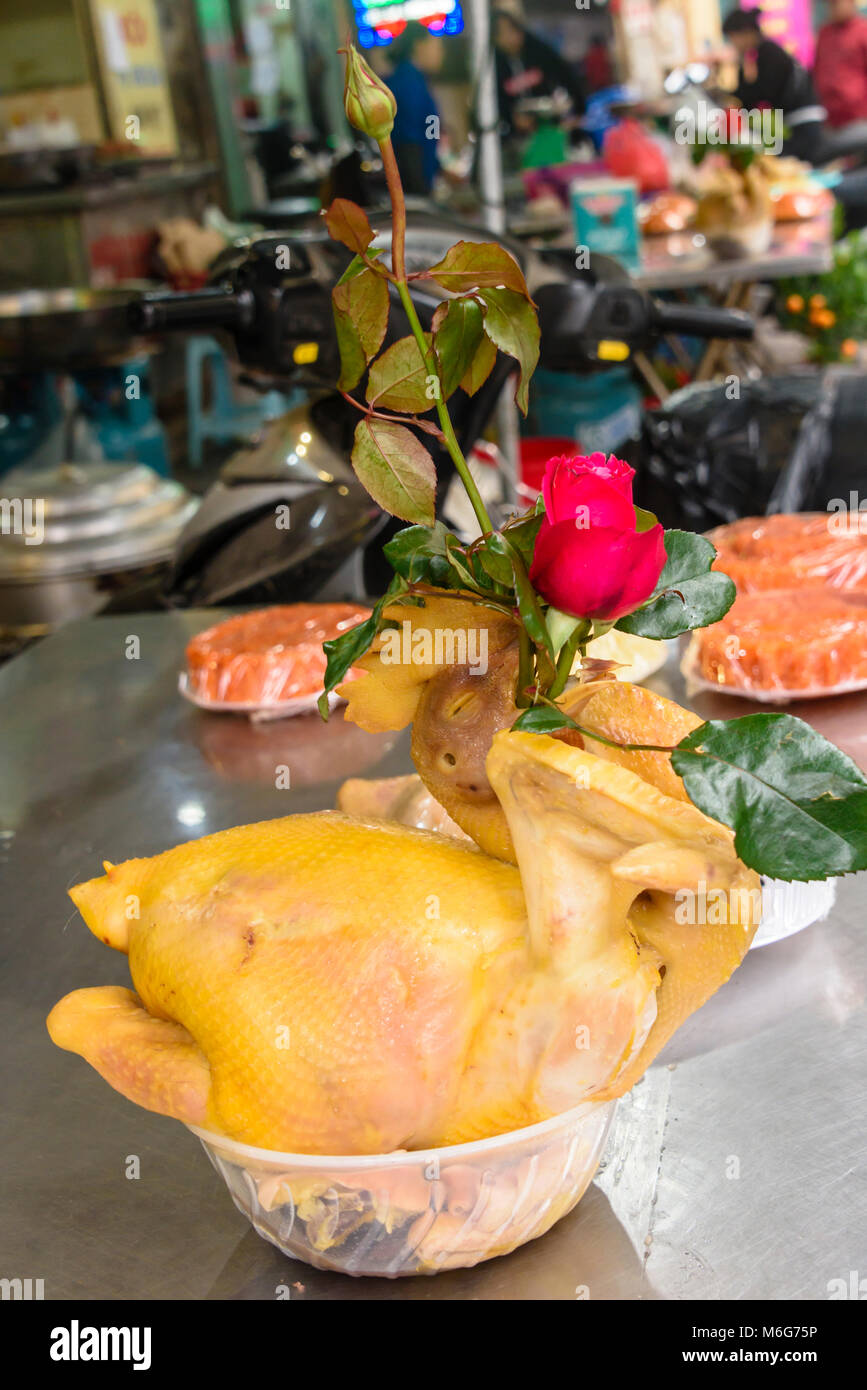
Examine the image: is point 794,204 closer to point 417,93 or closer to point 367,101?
point 417,93

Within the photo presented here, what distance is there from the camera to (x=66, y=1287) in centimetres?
76

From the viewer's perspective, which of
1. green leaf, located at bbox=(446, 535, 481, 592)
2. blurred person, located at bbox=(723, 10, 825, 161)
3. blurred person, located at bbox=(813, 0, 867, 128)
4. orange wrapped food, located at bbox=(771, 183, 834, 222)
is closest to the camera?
green leaf, located at bbox=(446, 535, 481, 592)

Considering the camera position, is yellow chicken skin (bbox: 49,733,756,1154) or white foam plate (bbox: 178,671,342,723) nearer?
yellow chicken skin (bbox: 49,733,756,1154)

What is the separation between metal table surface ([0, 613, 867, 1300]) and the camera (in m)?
0.73

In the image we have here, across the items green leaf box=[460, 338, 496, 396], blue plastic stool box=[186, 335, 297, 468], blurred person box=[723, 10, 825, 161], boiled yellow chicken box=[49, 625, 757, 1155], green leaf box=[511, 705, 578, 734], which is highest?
blurred person box=[723, 10, 825, 161]

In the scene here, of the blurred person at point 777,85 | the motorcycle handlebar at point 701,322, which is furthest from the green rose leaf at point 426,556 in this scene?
the blurred person at point 777,85

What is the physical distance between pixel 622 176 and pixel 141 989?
5.62 meters

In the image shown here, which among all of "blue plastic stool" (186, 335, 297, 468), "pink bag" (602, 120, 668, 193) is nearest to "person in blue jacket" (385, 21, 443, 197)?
"pink bag" (602, 120, 668, 193)

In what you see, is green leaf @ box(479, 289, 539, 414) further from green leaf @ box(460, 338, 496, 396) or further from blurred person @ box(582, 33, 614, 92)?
blurred person @ box(582, 33, 614, 92)

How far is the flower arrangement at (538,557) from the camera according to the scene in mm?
590

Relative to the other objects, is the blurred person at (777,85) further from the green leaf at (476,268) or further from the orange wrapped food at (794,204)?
the green leaf at (476,268)

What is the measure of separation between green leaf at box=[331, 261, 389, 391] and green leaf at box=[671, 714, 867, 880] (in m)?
0.27

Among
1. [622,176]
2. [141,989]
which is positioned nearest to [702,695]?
[141,989]

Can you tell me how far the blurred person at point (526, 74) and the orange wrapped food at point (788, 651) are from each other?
597 centimetres
